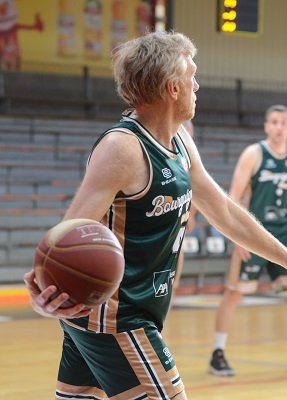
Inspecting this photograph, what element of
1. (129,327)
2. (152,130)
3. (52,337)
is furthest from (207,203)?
(52,337)

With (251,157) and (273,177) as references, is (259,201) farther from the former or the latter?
(251,157)

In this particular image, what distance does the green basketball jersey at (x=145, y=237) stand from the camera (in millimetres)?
2752

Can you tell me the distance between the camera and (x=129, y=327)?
276 centimetres

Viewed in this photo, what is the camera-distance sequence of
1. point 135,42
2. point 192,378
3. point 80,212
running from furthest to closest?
point 192,378, point 135,42, point 80,212

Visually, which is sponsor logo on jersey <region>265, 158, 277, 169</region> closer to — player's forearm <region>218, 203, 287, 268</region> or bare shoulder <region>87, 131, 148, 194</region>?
player's forearm <region>218, 203, 287, 268</region>

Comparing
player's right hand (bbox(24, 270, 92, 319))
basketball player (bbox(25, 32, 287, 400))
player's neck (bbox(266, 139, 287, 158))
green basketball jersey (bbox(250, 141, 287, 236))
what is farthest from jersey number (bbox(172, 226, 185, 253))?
Result: player's neck (bbox(266, 139, 287, 158))

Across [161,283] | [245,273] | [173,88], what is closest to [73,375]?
[161,283]

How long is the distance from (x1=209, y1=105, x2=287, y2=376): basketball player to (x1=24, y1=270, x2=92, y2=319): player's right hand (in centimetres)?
356

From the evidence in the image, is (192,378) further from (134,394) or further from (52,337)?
(134,394)

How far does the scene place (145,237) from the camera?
2793 millimetres

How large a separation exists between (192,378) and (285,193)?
5.35ft

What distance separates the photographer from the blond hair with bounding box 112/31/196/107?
2748 millimetres

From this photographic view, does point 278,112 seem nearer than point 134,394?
No

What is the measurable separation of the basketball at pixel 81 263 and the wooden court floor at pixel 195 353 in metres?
2.82
